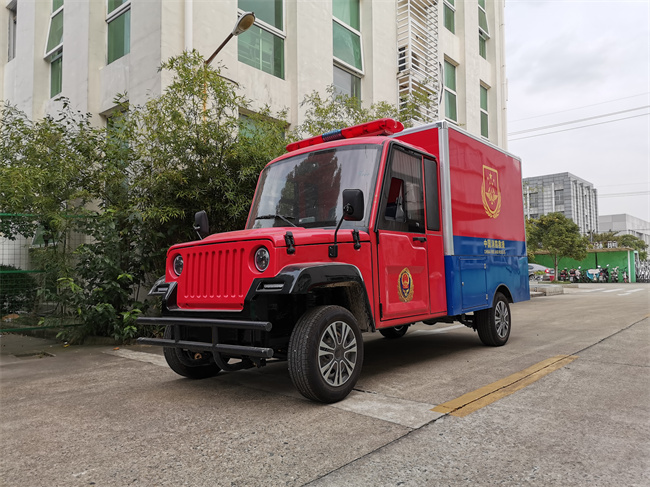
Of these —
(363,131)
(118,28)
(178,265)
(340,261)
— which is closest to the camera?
(340,261)

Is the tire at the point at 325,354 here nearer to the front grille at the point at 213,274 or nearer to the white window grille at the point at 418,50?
the front grille at the point at 213,274

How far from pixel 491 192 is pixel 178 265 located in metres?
4.71

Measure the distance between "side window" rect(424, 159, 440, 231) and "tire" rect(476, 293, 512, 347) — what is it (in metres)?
1.86

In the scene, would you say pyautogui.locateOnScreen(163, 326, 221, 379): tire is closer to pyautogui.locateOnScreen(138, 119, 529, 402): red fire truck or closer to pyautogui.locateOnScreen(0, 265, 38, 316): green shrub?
pyautogui.locateOnScreen(138, 119, 529, 402): red fire truck

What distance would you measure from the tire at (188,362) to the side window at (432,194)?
2.96 m

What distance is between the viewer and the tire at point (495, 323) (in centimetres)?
706

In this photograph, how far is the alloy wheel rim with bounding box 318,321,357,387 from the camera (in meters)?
4.19

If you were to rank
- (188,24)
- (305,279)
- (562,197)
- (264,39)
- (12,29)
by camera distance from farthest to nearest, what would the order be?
(562,197) → (12,29) → (264,39) → (188,24) → (305,279)

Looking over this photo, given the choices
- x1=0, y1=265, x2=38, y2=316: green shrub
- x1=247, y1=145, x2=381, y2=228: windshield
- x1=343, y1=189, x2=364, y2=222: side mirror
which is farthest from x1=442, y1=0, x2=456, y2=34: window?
Answer: x1=343, y1=189, x2=364, y2=222: side mirror

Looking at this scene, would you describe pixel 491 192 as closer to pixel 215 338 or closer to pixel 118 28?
pixel 215 338

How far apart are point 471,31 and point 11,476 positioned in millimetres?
22974

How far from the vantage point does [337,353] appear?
431 cm

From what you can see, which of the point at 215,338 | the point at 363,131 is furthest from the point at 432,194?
the point at 215,338

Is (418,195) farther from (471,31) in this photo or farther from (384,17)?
(471,31)
